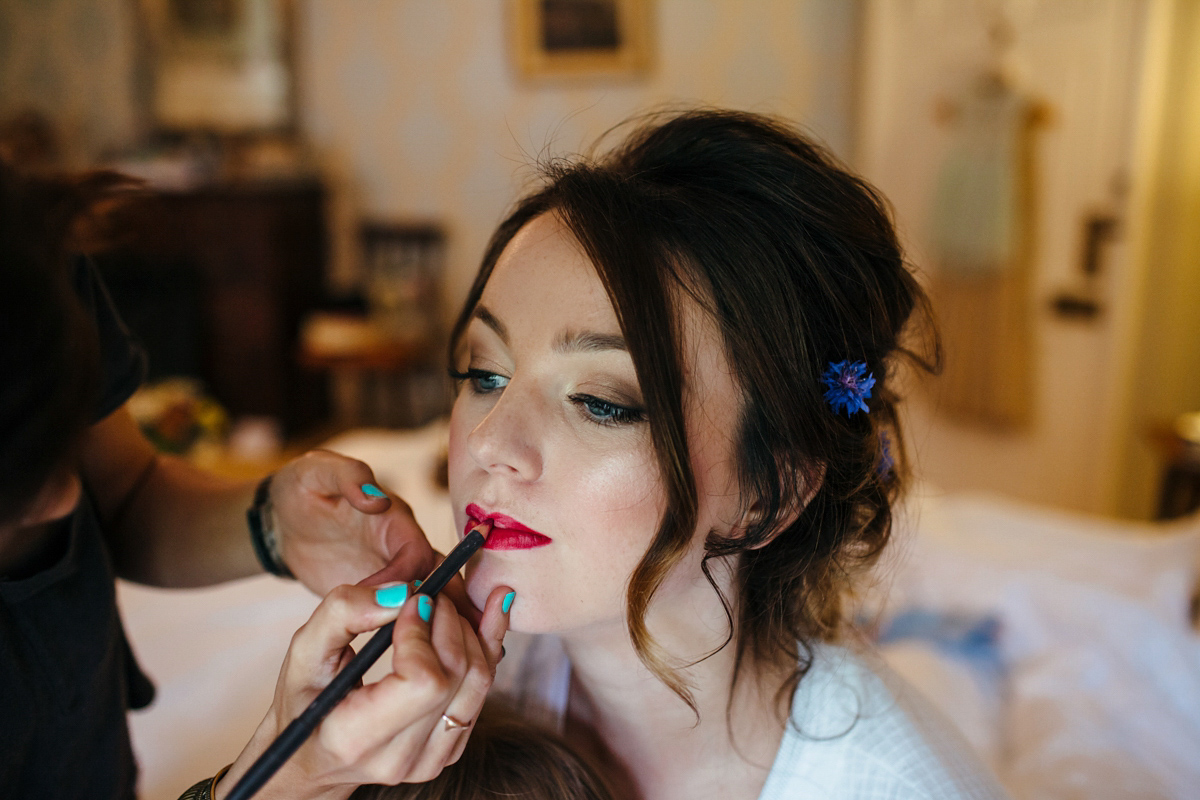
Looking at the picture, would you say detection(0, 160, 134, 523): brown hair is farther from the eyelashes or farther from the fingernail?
the eyelashes

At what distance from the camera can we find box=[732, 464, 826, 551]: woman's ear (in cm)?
80

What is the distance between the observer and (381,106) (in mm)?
4133

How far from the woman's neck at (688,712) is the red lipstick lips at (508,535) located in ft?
0.56

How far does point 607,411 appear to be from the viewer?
73 cm

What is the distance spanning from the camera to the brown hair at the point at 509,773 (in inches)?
29.8

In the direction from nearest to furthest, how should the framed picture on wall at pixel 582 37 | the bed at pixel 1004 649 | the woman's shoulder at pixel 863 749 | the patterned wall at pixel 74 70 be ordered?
→ the woman's shoulder at pixel 863 749 → the bed at pixel 1004 649 → the framed picture on wall at pixel 582 37 → the patterned wall at pixel 74 70

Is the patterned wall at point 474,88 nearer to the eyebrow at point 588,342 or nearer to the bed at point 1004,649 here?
Answer: the bed at point 1004,649

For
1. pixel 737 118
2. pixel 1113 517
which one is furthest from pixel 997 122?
pixel 737 118

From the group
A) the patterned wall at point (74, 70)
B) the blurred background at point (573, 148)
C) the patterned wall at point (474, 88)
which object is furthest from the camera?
the patterned wall at point (74, 70)

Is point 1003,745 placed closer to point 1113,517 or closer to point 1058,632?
point 1058,632

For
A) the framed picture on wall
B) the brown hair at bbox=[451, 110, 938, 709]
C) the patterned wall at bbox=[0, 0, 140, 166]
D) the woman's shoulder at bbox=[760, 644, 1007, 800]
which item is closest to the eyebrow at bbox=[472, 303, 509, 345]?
the brown hair at bbox=[451, 110, 938, 709]

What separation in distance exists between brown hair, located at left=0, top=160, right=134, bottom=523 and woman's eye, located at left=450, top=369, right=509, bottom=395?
35 cm

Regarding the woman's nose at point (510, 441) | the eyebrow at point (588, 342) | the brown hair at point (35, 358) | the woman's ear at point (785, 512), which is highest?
the brown hair at point (35, 358)

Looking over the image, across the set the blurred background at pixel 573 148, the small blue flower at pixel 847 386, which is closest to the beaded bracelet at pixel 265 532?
the small blue flower at pixel 847 386
